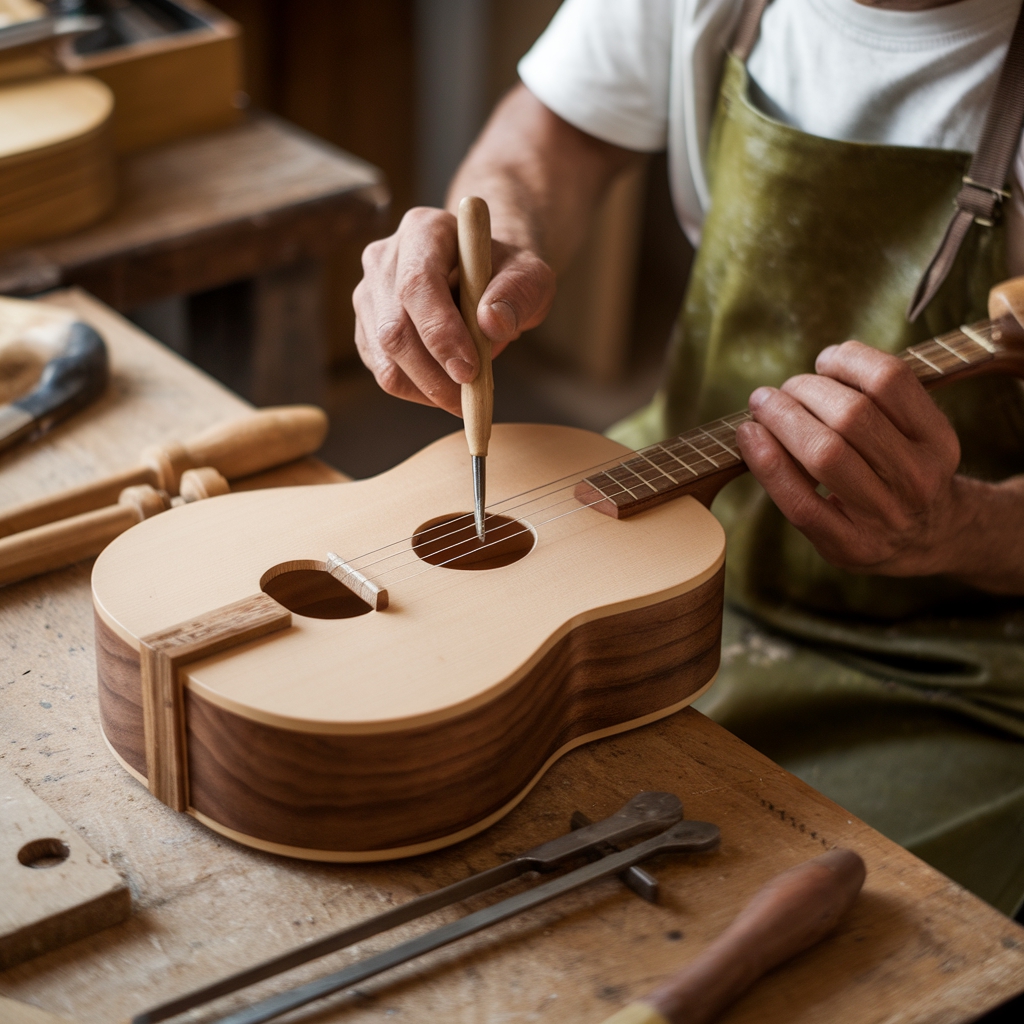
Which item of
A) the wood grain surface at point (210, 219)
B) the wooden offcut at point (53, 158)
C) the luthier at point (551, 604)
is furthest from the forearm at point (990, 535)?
the wooden offcut at point (53, 158)

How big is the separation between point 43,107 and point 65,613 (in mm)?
834

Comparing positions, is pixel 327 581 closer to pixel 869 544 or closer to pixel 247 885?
pixel 247 885

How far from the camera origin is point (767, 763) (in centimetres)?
86

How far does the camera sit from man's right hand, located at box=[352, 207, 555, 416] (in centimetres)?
95

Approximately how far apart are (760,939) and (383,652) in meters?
0.30

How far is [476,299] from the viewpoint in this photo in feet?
3.15

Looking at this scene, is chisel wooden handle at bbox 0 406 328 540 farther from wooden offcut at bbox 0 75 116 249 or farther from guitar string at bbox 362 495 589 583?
wooden offcut at bbox 0 75 116 249

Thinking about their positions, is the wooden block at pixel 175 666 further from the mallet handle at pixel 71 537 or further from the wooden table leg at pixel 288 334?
the wooden table leg at pixel 288 334

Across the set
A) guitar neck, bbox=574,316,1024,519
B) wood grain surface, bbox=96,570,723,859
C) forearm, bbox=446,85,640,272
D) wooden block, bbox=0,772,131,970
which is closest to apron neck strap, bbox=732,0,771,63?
forearm, bbox=446,85,640,272

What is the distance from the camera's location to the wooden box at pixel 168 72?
64.2 inches

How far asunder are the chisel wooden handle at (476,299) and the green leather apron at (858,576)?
429 millimetres

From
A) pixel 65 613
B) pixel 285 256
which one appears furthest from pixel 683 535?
pixel 285 256

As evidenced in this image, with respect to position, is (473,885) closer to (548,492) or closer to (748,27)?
(548,492)

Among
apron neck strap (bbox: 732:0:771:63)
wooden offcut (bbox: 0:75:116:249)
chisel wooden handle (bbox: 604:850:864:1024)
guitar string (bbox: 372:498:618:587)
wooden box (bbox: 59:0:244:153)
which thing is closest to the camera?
chisel wooden handle (bbox: 604:850:864:1024)
